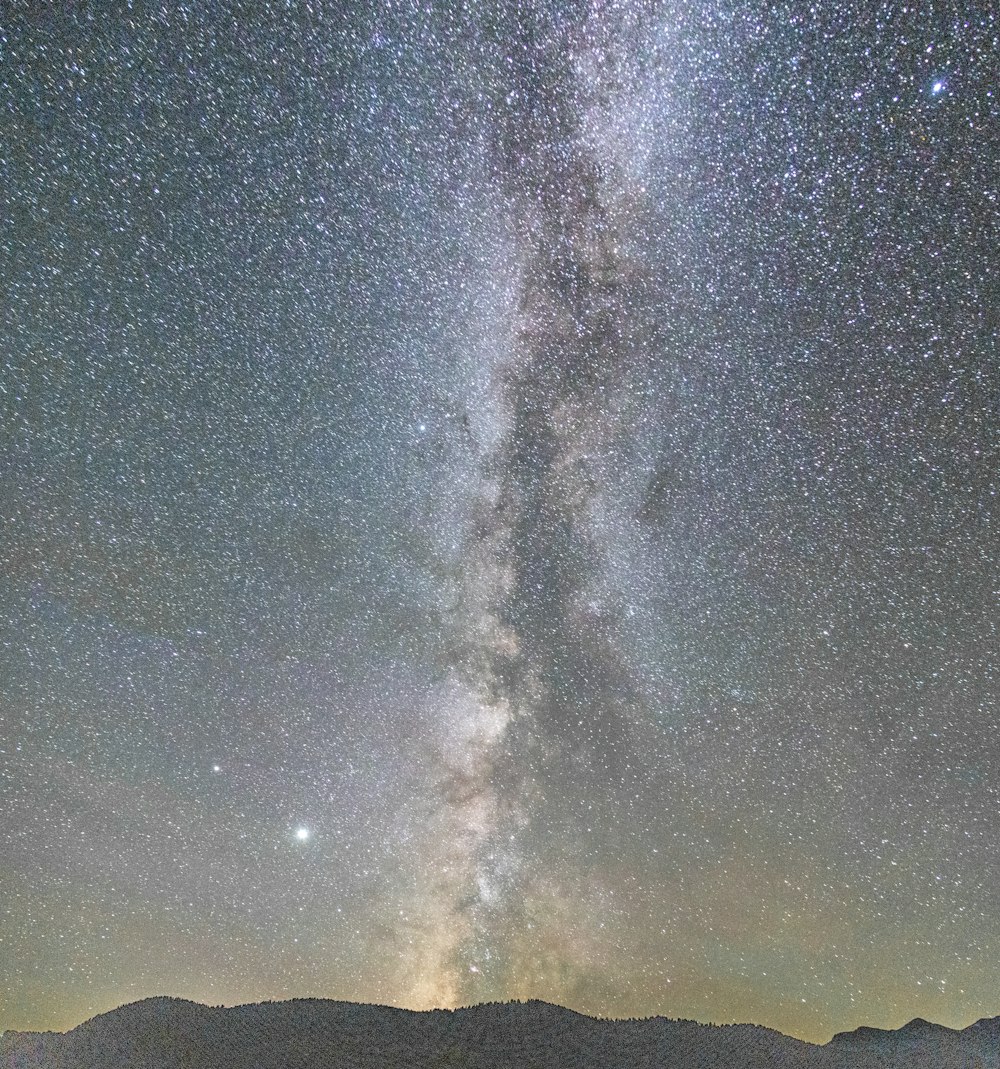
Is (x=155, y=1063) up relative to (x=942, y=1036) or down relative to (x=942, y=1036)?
down

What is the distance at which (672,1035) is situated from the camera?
32.6 metres

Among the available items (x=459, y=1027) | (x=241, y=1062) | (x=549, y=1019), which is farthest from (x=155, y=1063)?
(x=549, y=1019)

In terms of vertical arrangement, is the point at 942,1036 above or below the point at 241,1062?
above

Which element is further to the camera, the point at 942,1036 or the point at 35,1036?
the point at 35,1036

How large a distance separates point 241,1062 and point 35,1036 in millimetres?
11005

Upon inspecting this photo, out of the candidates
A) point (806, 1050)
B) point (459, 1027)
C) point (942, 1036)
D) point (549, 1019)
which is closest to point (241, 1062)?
point (459, 1027)

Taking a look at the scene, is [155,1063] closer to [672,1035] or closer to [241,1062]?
[241,1062]

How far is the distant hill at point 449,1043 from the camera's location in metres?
Answer: 30.1

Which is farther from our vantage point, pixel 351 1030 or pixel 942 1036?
pixel 351 1030

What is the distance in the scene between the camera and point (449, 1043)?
105 ft

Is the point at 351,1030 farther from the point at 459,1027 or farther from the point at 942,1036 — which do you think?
the point at 942,1036

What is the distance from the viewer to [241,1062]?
3044cm

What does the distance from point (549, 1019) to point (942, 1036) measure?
1573 centimetres

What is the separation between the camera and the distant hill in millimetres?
30109
